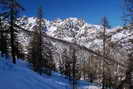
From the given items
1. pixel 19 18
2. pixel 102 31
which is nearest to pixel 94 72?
pixel 102 31

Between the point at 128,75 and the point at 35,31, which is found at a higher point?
the point at 35,31

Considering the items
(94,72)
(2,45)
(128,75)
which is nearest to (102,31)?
(2,45)

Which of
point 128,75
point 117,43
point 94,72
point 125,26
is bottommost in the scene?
point 94,72

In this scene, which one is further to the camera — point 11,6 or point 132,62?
point 11,6

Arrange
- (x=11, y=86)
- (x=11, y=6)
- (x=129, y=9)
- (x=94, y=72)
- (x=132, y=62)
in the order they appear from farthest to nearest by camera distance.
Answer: (x=94, y=72) → (x=11, y=6) → (x=11, y=86) → (x=132, y=62) → (x=129, y=9)

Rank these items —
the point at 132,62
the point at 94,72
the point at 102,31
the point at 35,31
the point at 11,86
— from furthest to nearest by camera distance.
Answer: the point at 94,72
the point at 35,31
the point at 102,31
the point at 11,86
the point at 132,62

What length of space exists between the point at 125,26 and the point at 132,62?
7.57 ft

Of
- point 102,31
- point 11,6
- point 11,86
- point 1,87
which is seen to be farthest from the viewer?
point 102,31

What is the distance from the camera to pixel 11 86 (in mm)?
11438

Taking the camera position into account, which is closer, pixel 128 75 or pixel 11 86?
pixel 128 75

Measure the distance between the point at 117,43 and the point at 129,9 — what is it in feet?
4.82

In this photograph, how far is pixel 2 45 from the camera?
3200cm

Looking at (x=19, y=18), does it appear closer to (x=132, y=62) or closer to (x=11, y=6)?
(x=11, y=6)

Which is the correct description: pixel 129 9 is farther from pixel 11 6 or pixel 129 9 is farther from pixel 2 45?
pixel 2 45
